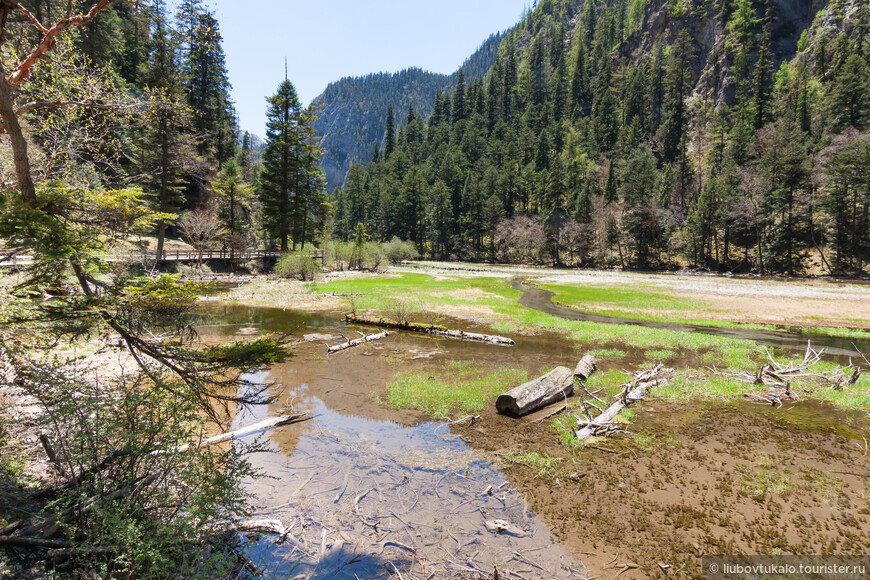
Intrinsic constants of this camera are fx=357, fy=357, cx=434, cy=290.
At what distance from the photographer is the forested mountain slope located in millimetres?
59344

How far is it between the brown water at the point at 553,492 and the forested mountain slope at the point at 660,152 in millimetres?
69192

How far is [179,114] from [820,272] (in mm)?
80097

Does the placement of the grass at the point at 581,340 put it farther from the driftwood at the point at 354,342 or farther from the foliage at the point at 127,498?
the foliage at the point at 127,498

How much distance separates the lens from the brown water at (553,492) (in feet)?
16.6

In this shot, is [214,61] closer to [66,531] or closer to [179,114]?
[179,114]

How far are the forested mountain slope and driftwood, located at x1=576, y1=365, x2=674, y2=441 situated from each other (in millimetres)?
66139

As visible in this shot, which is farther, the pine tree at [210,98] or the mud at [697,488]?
the pine tree at [210,98]

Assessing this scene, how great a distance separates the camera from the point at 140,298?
495 cm

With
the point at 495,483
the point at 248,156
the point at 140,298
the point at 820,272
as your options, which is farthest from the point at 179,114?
the point at 248,156

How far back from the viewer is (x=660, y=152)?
104750 millimetres

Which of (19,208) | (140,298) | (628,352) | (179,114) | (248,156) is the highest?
(248,156)

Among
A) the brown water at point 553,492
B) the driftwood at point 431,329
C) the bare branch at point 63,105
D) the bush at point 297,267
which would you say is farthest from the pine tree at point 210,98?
the brown water at point 553,492

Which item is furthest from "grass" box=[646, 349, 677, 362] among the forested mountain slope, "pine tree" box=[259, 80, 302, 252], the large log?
the forested mountain slope

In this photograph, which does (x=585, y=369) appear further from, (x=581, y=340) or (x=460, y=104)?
(x=460, y=104)
